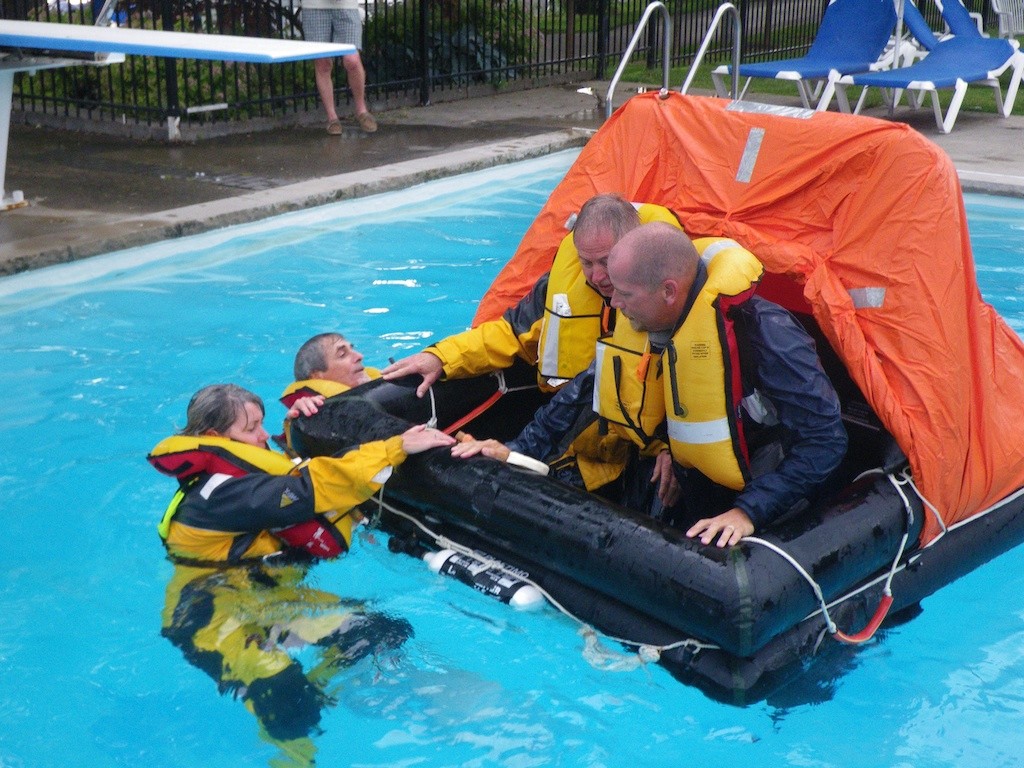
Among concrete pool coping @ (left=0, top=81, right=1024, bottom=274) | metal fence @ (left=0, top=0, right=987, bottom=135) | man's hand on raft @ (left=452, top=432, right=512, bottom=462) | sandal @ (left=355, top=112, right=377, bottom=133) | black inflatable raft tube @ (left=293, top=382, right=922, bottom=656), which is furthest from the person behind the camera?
sandal @ (left=355, top=112, right=377, bottom=133)

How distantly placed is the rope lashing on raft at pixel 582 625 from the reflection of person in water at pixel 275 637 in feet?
0.98

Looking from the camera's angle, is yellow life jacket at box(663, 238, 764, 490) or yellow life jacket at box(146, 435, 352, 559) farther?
yellow life jacket at box(146, 435, 352, 559)

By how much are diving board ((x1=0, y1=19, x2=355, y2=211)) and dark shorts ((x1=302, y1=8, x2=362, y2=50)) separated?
2671mm

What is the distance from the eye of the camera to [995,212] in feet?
28.5

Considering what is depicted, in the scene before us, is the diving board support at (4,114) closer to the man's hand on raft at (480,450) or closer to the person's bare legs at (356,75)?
the person's bare legs at (356,75)

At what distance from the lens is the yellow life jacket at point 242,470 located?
11.6 feet

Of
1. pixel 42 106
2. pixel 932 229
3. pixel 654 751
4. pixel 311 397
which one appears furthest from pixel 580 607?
pixel 42 106

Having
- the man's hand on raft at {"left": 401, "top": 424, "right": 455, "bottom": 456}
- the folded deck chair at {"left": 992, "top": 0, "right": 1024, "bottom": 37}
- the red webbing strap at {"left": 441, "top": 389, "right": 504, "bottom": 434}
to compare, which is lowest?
the red webbing strap at {"left": 441, "top": 389, "right": 504, "bottom": 434}

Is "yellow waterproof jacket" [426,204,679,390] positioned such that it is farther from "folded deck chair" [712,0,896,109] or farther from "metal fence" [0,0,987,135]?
"folded deck chair" [712,0,896,109]

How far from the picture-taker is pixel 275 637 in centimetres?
352

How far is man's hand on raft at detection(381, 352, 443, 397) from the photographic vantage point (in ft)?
14.3

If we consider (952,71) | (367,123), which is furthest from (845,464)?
(952,71)

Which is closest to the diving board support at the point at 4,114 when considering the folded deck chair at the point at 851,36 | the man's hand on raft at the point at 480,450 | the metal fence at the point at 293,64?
the metal fence at the point at 293,64

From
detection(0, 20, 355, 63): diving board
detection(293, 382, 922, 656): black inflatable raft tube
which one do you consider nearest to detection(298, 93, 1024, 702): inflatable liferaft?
detection(293, 382, 922, 656): black inflatable raft tube
